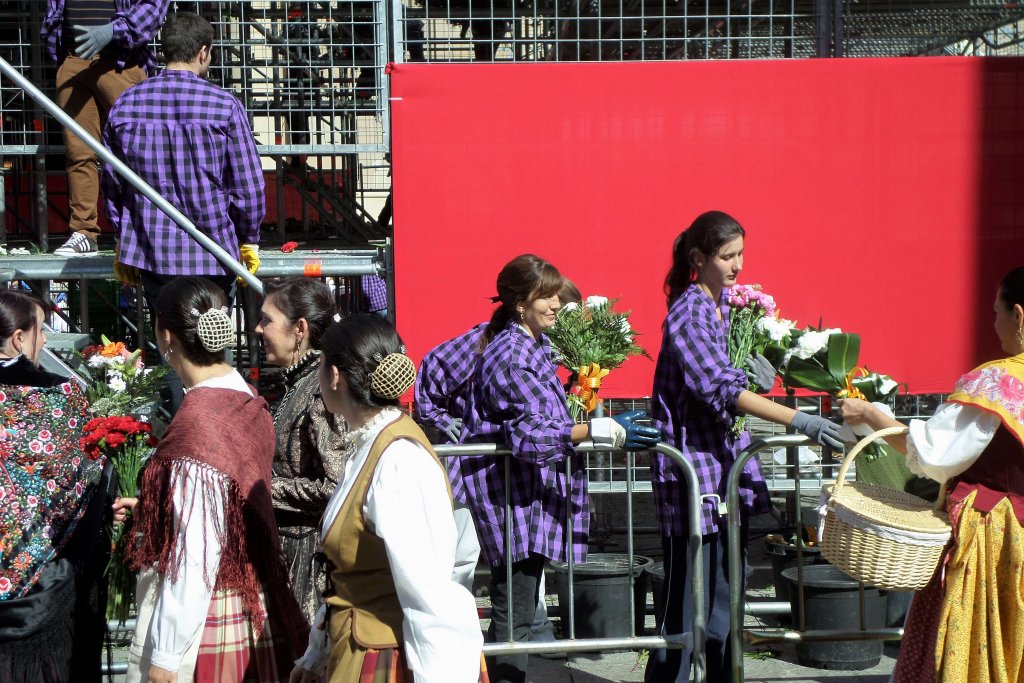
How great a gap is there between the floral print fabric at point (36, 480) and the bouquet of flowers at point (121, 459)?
58mm

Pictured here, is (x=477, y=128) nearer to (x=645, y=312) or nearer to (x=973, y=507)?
(x=645, y=312)

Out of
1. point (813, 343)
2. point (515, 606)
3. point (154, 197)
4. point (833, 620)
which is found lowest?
point (833, 620)

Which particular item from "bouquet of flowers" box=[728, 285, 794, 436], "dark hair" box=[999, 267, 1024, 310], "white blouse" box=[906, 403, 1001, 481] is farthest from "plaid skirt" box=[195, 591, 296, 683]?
"dark hair" box=[999, 267, 1024, 310]

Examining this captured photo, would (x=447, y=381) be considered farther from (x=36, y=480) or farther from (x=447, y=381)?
(x=36, y=480)

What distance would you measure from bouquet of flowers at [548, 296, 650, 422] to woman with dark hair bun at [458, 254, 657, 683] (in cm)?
67

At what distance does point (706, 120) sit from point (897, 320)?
163 cm

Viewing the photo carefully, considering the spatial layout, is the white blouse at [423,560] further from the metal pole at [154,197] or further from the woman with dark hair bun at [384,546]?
the metal pole at [154,197]

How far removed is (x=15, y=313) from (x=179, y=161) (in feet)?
6.31

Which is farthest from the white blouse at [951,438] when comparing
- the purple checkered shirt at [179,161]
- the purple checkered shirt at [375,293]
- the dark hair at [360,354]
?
the purple checkered shirt at [375,293]

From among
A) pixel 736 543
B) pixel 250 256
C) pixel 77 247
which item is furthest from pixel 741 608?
pixel 77 247

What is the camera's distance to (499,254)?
22.4 ft

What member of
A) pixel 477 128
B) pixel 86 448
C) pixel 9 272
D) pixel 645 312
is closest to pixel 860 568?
pixel 86 448

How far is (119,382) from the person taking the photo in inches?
178

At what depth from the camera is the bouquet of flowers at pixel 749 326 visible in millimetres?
4797
